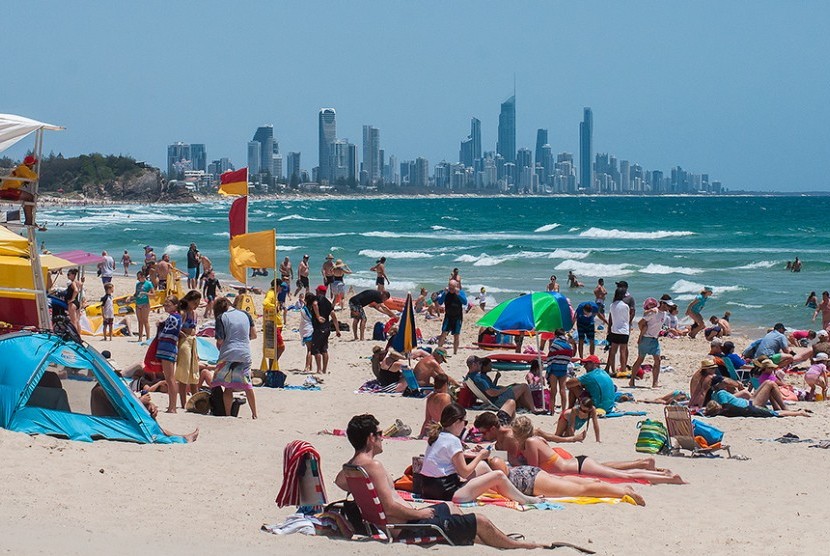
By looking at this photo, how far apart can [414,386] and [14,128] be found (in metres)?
5.44

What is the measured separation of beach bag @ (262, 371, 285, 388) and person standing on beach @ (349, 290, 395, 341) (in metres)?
4.31

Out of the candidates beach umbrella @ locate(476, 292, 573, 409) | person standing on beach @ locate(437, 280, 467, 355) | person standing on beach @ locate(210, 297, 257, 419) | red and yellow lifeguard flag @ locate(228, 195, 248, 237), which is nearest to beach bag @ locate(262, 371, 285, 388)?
red and yellow lifeguard flag @ locate(228, 195, 248, 237)

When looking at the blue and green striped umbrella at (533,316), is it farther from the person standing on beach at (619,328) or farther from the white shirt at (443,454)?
the white shirt at (443,454)

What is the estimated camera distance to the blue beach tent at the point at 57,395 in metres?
7.97

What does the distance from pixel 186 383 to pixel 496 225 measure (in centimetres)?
6926

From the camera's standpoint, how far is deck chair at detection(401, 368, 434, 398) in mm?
12148

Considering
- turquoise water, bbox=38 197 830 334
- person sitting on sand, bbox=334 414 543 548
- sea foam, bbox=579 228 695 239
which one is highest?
person sitting on sand, bbox=334 414 543 548

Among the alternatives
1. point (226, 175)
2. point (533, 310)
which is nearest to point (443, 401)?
point (533, 310)

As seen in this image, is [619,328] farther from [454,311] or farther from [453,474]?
[453,474]

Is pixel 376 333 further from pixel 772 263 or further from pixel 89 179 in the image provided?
pixel 89 179

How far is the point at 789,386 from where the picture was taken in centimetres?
1316

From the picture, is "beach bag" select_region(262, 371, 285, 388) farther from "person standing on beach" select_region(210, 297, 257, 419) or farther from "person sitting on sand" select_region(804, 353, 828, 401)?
"person sitting on sand" select_region(804, 353, 828, 401)

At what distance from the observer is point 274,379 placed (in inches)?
490

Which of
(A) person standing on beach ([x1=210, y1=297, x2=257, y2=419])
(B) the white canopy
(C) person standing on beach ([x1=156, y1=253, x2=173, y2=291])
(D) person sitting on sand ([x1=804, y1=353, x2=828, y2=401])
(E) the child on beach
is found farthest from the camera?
(C) person standing on beach ([x1=156, y1=253, x2=173, y2=291])
